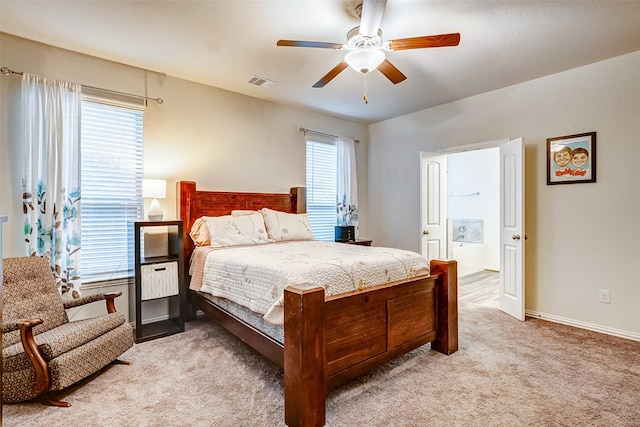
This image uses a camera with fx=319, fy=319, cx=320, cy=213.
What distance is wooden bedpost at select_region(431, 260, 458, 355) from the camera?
8.83 ft

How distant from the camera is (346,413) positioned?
1.95m

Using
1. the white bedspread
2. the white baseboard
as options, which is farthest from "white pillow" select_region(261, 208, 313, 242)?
the white baseboard

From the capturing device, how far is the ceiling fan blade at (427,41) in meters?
2.16

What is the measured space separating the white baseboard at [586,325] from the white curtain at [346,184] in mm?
2701

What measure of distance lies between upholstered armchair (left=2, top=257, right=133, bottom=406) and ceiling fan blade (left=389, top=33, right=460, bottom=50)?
9.82 feet

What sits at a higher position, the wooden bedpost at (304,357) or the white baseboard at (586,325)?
the wooden bedpost at (304,357)

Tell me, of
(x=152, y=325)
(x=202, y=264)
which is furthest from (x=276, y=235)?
(x=152, y=325)

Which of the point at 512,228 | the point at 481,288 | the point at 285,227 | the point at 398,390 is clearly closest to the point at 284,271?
the point at 398,390

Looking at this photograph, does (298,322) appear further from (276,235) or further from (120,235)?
(120,235)

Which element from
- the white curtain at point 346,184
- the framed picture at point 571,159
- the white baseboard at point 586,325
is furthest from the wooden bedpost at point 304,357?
the white curtain at point 346,184

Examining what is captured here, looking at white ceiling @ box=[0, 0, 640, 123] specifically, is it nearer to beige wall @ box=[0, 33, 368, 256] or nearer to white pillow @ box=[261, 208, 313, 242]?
beige wall @ box=[0, 33, 368, 256]

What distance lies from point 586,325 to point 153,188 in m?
4.70

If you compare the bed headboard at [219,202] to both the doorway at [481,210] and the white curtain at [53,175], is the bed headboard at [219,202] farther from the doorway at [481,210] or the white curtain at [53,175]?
the doorway at [481,210]

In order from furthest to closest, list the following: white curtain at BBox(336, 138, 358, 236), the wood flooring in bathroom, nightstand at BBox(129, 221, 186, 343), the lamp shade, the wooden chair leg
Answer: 1. white curtain at BBox(336, 138, 358, 236)
2. the wood flooring in bathroom
3. the lamp shade
4. nightstand at BBox(129, 221, 186, 343)
5. the wooden chair leg
